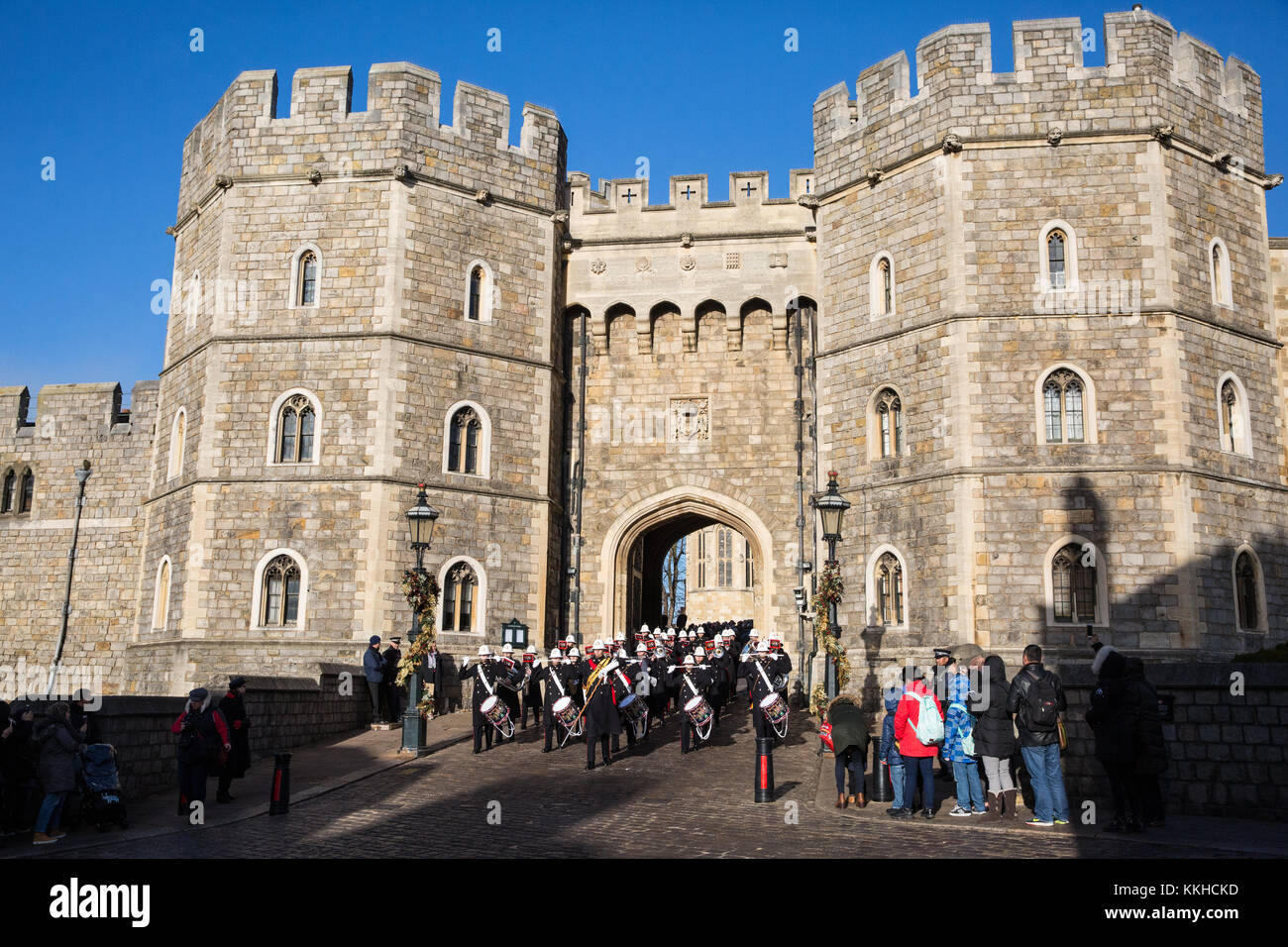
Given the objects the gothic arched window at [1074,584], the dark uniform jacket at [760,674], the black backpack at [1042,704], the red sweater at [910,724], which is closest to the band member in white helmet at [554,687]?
the dark uniform jacket at [760,674]

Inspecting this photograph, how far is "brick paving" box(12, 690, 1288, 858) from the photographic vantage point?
10.3 m

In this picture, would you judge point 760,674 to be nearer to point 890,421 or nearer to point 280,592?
point 890,421

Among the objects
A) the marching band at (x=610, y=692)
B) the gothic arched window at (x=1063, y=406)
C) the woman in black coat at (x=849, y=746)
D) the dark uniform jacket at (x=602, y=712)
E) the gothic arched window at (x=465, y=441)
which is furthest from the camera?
the gothic arched window at (x=465, y=441)

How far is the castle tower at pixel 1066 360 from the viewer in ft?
65.4

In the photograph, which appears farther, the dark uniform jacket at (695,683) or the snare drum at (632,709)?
the dark uniform jacket at (695,683)

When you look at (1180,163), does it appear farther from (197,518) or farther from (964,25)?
(197,518)

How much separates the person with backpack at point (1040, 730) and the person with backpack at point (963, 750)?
57cm

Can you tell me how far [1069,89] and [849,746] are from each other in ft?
47.3

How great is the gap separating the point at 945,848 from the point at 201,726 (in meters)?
7.92

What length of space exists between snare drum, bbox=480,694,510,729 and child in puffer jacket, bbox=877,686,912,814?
623cm

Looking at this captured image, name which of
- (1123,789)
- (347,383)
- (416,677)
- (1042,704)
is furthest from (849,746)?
(347,383)

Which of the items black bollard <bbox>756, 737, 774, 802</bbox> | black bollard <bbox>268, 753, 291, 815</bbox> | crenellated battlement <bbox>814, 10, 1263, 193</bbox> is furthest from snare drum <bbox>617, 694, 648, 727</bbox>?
crenellated battlement <bbox>814, 10, 1263, 193</bbox>

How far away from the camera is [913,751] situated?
12219 mm

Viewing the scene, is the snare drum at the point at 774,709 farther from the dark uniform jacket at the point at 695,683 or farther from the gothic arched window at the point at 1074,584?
the gothic arched window at the point at 1074,584
